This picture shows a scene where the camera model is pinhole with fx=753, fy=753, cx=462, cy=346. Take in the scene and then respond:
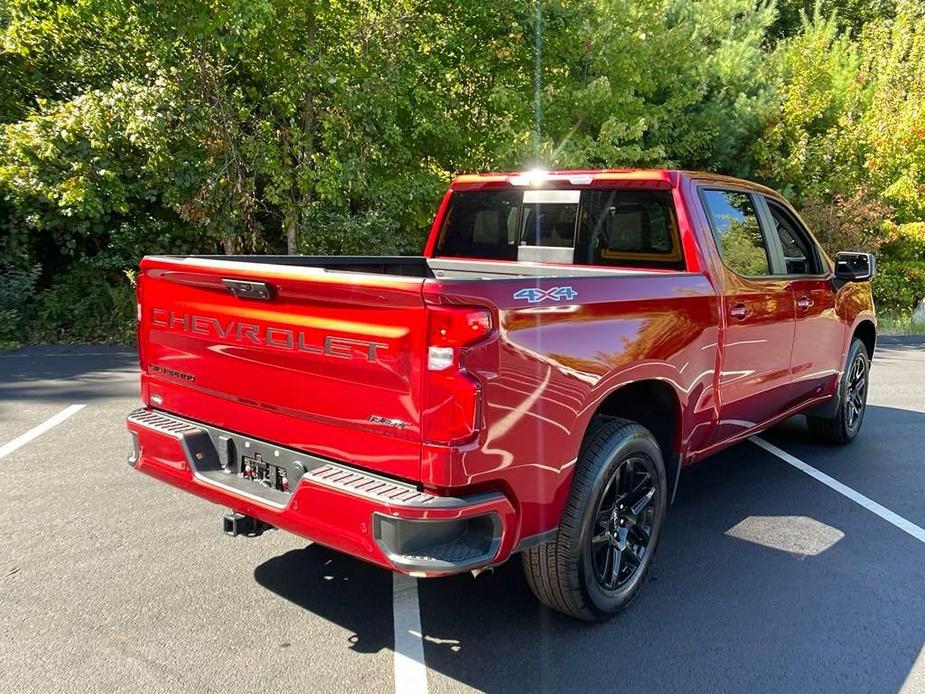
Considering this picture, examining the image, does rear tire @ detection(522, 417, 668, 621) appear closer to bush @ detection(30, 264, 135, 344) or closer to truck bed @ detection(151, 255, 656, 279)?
truck bed @ detection(151, 255, 656, 279)

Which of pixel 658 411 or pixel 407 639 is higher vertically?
pixel 658 411

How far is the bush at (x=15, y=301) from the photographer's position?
34.1ft

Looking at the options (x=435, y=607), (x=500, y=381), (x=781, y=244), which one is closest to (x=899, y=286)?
(x=781, y=244)

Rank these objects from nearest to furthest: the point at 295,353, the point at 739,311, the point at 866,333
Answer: the point at 295,353
the point at 739,311
the point at 866,333

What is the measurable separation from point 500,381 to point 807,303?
3.07m

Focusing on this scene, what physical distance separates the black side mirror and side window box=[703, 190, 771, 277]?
1.05 m

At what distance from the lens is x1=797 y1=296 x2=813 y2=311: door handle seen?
15.3 ft

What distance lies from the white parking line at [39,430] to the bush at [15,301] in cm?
421

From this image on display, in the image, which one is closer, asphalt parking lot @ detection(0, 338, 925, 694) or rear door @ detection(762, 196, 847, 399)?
asphalt parking lot @ detection(0, 338, 925, 694)

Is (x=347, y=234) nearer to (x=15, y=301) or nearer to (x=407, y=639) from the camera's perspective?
(x=15, y=301)

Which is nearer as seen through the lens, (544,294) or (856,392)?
(544,294)

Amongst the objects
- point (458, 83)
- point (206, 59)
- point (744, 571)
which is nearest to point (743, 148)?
point (458, 83)

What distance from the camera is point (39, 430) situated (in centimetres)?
592

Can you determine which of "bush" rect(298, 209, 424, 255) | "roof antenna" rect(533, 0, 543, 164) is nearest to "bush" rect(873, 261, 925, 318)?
"roof antenna" rect(533, 0, 543, 164)
